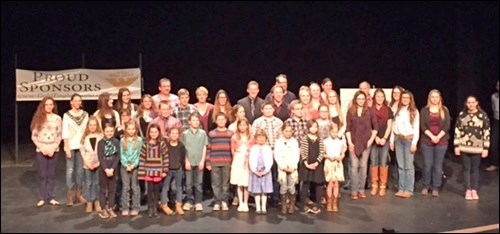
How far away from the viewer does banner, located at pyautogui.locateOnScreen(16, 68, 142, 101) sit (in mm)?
7746

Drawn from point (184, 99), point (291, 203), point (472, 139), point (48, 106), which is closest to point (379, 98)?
point (472, 139)

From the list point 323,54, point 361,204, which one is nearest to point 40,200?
point 361,204

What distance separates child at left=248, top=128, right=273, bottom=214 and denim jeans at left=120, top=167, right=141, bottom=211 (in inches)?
42.2

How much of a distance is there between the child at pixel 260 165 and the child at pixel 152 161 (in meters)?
0.83

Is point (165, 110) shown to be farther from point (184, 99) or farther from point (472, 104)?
point (472, 104)

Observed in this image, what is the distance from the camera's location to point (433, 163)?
639 centimetres

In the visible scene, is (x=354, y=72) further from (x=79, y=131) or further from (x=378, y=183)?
(x=79, y=131)

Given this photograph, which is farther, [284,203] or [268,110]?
[268,110]

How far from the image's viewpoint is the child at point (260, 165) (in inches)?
220

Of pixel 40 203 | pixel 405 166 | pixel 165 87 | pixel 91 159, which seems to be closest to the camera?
pixel 91 159

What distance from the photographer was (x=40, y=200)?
5.95 meters

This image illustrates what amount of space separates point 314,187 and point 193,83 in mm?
4000

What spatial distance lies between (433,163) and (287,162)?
1.83m

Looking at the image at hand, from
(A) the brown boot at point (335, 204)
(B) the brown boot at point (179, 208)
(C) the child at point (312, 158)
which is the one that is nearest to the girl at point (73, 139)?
(B) the brown boot at point (179, 208)
